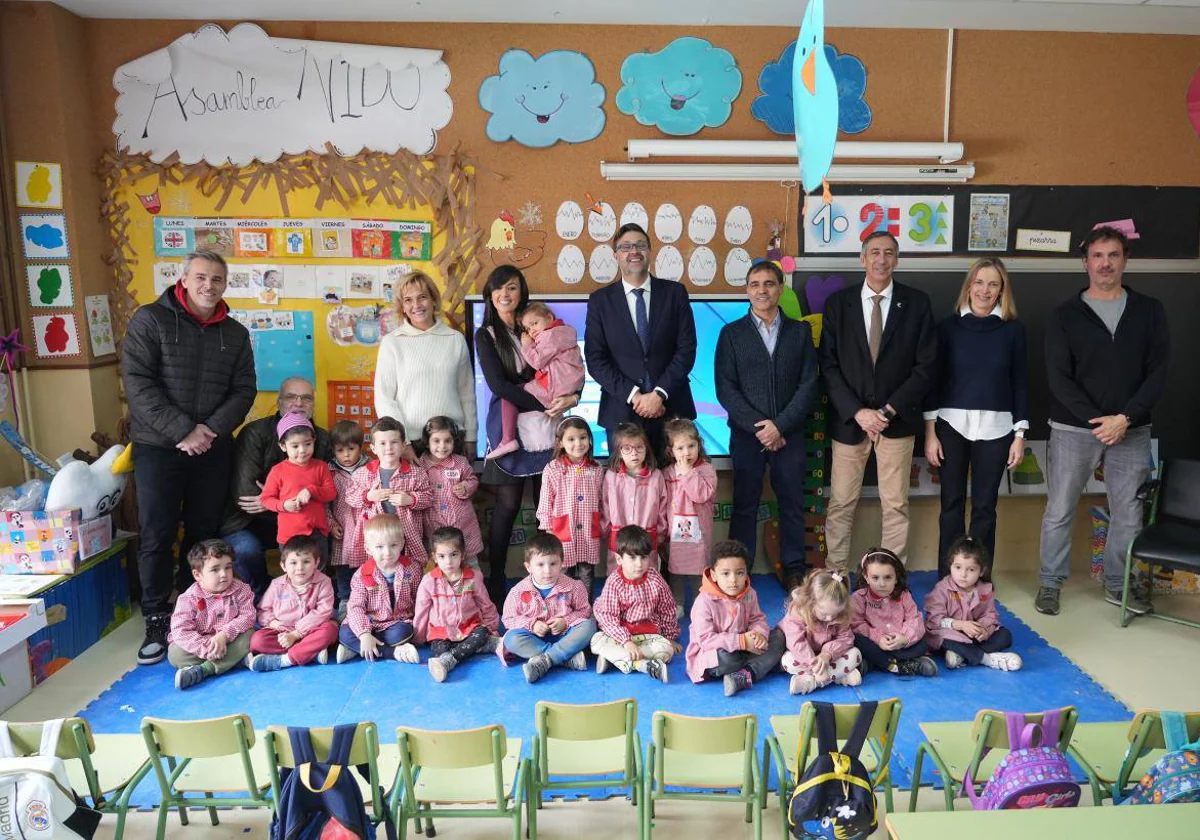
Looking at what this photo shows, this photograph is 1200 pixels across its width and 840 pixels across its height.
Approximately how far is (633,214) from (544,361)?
3.37 ft

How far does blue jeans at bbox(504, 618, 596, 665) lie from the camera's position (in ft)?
11.3

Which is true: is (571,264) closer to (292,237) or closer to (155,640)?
(292,237)

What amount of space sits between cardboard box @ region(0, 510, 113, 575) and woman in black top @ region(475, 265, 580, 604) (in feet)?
5.95

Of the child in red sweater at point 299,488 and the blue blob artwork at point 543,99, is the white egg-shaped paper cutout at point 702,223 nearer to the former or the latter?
the blue blob artwork at point 543,99

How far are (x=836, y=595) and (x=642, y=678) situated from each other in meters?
0.82

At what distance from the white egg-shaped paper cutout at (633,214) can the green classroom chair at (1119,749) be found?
3006 mm

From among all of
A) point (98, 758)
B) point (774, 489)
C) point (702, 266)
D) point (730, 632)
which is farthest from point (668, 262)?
point (98, 758)

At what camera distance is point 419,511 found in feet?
12.9

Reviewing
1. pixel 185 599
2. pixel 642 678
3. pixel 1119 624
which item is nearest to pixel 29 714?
pixel 185 599

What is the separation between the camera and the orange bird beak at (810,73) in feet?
5.88

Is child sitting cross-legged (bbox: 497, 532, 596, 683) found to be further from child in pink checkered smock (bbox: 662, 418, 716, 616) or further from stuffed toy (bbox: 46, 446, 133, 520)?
stuffed toy (bbox: 46, 446, 133, 520)

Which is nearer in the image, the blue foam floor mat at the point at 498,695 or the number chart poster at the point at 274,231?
the blue foam floor mat at the point at 498,695

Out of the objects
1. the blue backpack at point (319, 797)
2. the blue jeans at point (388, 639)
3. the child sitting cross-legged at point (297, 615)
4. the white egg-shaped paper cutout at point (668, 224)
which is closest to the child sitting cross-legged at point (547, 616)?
the blue jeans at point (388, 639)

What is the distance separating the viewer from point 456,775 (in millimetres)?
2365
